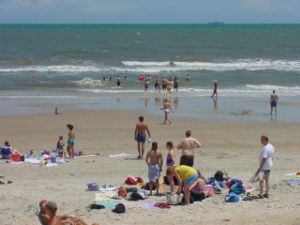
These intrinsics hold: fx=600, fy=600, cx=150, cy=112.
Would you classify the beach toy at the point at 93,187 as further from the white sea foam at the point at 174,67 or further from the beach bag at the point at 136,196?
the white sea foam at the point at 174,67

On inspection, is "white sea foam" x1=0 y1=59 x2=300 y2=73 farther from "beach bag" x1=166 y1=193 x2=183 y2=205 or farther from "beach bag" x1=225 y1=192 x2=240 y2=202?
"beach bag" x1=225 y1=192 x2=240 y2=202

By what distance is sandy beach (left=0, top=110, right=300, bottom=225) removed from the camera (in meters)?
11.9

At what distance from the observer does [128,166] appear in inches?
670

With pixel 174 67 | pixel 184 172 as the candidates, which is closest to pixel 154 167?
pixel 184 172

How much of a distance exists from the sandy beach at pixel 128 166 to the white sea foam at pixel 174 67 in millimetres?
24323

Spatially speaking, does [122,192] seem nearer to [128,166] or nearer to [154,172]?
[154,172]

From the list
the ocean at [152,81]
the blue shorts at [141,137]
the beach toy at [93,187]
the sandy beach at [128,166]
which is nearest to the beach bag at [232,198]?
the sandy beach at [128,166]

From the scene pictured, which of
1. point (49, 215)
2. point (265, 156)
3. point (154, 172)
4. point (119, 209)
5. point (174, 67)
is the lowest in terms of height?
point (119, 209)

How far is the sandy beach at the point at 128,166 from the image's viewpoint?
11.9 metres

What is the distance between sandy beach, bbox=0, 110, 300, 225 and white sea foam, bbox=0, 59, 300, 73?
2432 cm

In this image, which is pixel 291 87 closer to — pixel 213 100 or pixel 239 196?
pixel 213 100

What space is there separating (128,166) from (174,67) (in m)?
40.2

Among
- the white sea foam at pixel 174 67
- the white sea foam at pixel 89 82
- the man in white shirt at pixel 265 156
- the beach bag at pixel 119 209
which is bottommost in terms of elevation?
the beach bag at pixel 119 209

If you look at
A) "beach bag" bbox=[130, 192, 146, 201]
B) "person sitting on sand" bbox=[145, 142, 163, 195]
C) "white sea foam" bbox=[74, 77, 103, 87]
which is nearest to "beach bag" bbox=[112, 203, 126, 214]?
"beach bag" bbox=[130, 192, 146, 201]
